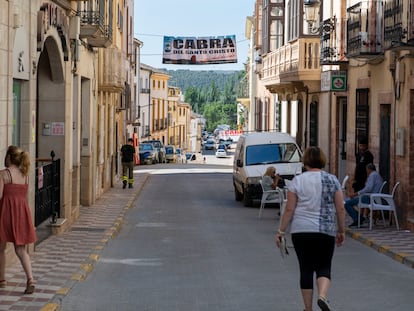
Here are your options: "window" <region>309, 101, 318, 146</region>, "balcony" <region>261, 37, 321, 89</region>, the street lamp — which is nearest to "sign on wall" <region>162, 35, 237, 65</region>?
"balcony" <region>261, 37, 321, 89</region>

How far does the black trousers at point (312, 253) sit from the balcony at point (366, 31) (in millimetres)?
12846

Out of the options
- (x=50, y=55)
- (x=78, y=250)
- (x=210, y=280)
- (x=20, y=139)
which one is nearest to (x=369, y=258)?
(x=210, y=280)

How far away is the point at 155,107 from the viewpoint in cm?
9975

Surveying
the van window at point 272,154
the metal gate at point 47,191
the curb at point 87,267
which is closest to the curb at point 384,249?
the curb at point 87,267

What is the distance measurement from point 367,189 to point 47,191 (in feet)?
21.4

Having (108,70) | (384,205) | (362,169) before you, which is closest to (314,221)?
(384,205)

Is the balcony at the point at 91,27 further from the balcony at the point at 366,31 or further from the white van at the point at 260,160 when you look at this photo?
the white van at the point at 260,160

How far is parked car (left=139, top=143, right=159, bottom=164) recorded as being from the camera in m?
66.6

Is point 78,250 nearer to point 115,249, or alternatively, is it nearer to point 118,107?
point 115,249

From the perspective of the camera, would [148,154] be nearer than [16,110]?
No

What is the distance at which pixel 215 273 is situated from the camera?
13164 millimetres

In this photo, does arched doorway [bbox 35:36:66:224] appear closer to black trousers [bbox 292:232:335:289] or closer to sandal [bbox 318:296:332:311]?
black trousers [bbox 292:232:335:289]

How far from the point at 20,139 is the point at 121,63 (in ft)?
48.7

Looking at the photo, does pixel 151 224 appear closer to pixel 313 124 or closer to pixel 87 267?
pixel 87 267
